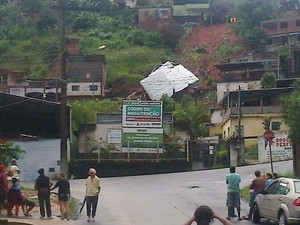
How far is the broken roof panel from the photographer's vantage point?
82750 mm

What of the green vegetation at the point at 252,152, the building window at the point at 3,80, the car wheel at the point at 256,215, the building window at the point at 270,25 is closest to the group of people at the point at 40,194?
the car wheel at the point at 256,215

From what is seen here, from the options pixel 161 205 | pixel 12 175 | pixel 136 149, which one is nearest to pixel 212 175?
pixel 136 149

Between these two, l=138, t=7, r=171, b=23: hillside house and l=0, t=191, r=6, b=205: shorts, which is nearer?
l=0, t=191, r=6, b=205: shorts

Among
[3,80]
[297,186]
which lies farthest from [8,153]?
[3,80]

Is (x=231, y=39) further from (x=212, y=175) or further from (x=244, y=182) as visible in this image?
(x=244, y=182)

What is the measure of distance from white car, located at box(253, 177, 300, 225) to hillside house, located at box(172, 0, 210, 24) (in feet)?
331

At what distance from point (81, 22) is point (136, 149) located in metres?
64.6

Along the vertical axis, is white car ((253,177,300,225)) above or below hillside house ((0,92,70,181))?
below

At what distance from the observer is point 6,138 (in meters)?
45.8

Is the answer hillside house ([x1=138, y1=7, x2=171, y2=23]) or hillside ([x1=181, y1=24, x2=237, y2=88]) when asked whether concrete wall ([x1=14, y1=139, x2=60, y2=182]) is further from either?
hillside house ([x1=138, y1=7, x2=171, y2=23])

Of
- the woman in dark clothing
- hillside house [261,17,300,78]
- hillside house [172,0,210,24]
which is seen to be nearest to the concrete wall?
the woman in dark clothing

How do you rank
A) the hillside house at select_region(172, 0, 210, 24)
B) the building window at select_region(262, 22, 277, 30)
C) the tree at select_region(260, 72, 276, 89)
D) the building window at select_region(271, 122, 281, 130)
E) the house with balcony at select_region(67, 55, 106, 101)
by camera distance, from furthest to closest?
the hillside house at select_region(172, 0, 210, 24)
the building window at select_region(262, 22, 277, 30)
the house with balcony at select_region(67, 55, 106, 101)
the tree at select_region(260, 72, 276, 89)
the building window at select_region(271, 122, 281, 130)

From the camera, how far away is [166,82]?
84.5m

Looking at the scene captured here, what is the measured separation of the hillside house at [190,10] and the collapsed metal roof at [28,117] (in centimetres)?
7560
